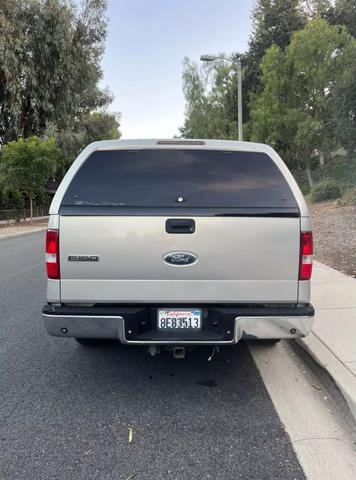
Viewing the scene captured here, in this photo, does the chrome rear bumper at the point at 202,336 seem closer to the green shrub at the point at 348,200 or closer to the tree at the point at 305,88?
the green shrub at the point at 348,200

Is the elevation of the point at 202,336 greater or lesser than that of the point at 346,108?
lesser

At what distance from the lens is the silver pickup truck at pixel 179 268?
3584 mm

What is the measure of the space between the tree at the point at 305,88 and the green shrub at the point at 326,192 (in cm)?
504

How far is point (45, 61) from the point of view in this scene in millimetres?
29047

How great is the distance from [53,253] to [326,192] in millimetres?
23282

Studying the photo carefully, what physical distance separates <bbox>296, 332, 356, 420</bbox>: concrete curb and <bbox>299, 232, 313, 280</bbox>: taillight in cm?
91

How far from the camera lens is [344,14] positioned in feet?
112

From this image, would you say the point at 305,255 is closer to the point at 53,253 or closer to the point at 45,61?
the point at 53,253

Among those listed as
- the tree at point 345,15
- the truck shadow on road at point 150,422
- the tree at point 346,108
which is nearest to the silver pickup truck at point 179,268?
the truck shadow on road at point 150,422

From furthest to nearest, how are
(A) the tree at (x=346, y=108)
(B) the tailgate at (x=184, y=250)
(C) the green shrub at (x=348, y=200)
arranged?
(A) the tree at (x=346, y=108), (C) the green shrub at (x=348, y=200), (B) the tailgate at (x=184, y=250)

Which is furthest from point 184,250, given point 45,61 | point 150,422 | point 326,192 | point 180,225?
point 45,61

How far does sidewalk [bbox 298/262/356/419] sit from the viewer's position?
3.93 meters

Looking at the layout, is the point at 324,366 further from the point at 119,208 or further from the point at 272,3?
the point at 272,3

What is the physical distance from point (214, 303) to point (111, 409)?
1.15m
